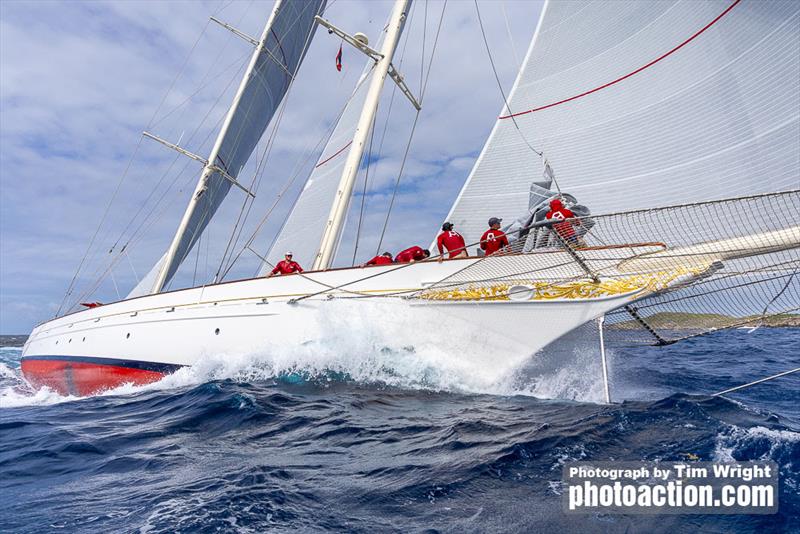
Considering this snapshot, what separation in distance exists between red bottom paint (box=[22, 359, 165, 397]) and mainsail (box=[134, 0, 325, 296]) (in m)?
2.75

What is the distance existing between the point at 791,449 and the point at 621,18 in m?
5.76

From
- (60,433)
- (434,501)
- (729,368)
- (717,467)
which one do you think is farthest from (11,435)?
(729,368)

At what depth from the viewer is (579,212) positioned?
5.58 m

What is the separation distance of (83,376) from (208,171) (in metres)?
5.85

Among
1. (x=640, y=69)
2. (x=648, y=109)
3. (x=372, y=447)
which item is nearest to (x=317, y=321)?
(x=372, y=447)

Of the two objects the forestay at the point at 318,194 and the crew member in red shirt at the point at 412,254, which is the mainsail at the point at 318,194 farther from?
Answer: the crew member in red shirt at the point at 412,254

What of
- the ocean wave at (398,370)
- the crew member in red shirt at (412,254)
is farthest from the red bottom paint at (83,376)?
the crew member in red shirt at (412,254)

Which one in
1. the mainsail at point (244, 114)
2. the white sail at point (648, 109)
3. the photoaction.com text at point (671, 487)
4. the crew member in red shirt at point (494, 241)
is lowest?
the photoaction.com text at point (671, 487)

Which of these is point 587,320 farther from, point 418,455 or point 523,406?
point 418,455

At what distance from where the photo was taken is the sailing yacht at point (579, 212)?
167 inches

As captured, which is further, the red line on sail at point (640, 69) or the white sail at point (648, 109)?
the red line on sail at point (640, 69)

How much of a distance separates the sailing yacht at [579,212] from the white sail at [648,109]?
2 cm

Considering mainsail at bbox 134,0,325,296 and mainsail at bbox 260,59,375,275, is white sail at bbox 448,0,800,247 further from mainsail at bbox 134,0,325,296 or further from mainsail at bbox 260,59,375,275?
mainsail at bbox 134,0,325,296

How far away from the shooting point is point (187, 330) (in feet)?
26.2
